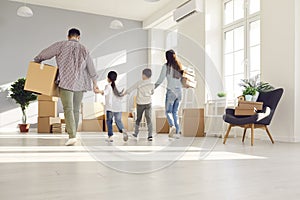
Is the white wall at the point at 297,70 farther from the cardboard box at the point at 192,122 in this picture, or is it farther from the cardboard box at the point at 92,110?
the cardboard box at the point at 92,110

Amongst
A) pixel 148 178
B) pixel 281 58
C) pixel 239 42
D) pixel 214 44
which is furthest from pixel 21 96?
pixel 148 178

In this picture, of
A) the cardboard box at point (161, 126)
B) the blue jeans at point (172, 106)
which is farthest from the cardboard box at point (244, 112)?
the cardboard box at point (161, 126)

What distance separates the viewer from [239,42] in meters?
5.84

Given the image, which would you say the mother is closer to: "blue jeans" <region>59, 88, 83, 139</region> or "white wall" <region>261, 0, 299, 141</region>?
"blue jeans" <region>59, 88, 83, 139</region>

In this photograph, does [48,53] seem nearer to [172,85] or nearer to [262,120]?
[172,85]

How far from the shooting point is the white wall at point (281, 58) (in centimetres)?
431

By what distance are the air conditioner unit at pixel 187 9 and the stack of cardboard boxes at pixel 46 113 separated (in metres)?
3.26

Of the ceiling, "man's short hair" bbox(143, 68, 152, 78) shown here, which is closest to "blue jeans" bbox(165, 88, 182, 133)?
"man's short hair" bbox(143, 68, 152, 78)

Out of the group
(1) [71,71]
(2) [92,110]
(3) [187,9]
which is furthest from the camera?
(2) [92,110]

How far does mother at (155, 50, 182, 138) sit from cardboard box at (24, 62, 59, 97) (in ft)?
3.95

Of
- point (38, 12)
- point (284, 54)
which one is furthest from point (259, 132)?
point (38, 12)

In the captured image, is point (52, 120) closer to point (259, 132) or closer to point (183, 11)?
point (183, 11)

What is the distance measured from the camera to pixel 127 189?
1402 millimetres

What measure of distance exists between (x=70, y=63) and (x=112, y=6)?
16.8 feet
